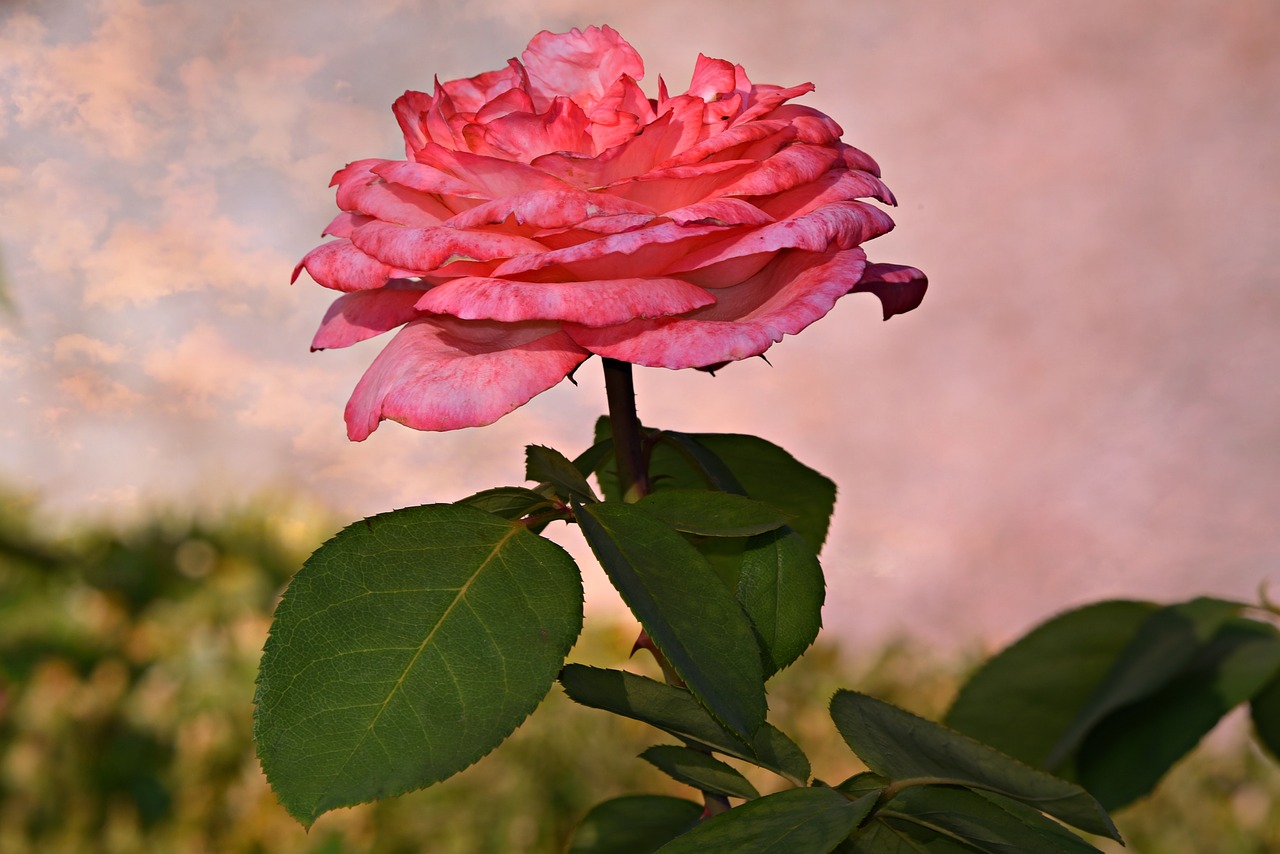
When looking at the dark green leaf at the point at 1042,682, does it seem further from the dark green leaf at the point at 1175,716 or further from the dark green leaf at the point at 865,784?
the dark green leaf at the point at 865,784

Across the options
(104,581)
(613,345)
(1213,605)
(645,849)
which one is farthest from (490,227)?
(104,581)

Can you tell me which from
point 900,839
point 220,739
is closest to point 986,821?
point 900,839

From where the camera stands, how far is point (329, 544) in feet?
1.16

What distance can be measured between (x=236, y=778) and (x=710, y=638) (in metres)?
1.26

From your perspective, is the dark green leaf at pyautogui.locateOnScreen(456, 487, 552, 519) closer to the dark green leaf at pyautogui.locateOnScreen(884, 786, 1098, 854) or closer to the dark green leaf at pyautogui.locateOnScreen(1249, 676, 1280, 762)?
the dark green leaf at pyautogui.locateOnScreen(884, 786, 1098, 854)

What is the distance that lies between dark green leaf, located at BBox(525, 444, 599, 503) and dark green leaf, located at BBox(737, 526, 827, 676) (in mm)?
59

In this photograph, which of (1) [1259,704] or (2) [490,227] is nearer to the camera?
(2) [490,227]

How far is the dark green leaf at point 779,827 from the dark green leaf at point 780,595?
5 cm

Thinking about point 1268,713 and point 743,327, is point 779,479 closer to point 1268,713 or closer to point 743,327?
point 743,327

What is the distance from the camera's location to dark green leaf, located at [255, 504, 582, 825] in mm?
319

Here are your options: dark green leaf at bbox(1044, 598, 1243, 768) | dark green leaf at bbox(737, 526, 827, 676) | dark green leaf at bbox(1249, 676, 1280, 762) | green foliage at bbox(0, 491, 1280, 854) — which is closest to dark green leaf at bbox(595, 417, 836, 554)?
dark green leaf at bbox(737, 526, 827, 676)

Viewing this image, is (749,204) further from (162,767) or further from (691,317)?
(162,767)

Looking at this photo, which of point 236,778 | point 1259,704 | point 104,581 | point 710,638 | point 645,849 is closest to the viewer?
point 710,638

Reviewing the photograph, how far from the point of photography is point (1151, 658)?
0.67 metres
